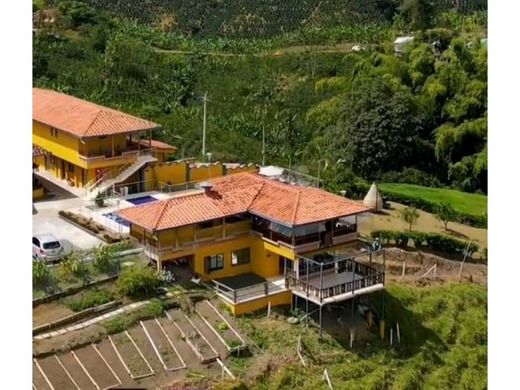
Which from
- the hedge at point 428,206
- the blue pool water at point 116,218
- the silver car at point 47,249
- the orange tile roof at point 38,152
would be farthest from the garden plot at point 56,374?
the hedge at point 428,206

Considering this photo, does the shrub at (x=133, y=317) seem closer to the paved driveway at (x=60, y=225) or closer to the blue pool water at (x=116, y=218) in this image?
the paved driveway at (x=60, y=225)

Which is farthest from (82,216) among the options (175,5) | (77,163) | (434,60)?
(175,5)

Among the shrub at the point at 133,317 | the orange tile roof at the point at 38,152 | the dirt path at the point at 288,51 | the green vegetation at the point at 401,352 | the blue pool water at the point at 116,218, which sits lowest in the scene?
the green vegetation at the point at 401,352

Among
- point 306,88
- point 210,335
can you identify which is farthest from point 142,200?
point 306,88

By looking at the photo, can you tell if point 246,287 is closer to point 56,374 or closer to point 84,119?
point 56,374

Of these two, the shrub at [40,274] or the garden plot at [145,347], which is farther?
the shrub at [40,274]

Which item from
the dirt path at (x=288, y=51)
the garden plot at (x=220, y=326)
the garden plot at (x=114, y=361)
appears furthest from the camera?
the dirt path at (x=288, y=51)
